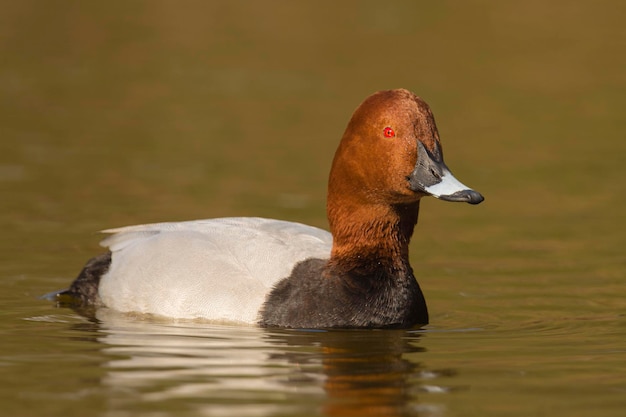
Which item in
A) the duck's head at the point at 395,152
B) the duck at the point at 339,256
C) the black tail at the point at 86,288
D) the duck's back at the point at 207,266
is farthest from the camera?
the black tail at the point at 86,288

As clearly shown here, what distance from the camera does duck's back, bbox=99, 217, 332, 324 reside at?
7.96 m

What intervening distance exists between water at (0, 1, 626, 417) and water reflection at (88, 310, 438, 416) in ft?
0.07

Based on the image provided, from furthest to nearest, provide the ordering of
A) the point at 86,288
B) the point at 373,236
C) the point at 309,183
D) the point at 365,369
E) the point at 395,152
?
the point at 309,183, the point at 86,288, the point at 373,236, the point at 395,152, the point at 365,369

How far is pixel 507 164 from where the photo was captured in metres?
14.4

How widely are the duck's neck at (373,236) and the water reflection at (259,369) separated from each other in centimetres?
48

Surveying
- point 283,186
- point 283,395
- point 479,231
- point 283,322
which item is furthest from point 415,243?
point 283,395

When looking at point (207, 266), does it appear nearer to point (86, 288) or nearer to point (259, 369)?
point (86, 288)

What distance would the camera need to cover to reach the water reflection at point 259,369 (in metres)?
6.02

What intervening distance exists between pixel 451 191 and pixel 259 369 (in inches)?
60.3

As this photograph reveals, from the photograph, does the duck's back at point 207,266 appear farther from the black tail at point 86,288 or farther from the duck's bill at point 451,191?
the duck's bill at point 451,191

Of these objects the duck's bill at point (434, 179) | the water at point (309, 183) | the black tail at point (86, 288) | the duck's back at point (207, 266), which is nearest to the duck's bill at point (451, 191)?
the duck's bill at point (434, 179)

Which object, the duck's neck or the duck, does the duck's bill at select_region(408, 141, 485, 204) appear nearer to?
the duck

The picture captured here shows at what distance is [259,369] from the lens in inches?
→ 267

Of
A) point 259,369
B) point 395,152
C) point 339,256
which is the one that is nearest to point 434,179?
point 395,152
